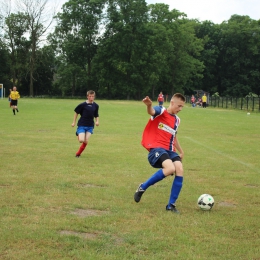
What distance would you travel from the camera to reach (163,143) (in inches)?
267

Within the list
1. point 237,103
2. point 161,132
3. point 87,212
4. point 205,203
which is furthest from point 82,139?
point 237,103

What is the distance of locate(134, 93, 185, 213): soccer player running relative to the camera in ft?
21.4

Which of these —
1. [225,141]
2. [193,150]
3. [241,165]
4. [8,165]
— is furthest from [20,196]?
[225,141]

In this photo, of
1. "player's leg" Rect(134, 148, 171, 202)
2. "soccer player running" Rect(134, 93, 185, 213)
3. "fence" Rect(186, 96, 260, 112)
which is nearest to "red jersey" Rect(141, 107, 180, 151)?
"soccer player running" Rect(134, 93, 185, 213)

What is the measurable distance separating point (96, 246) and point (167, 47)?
3011 inches

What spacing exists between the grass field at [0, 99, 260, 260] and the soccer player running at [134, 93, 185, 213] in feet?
1.37

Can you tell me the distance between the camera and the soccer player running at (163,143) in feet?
21.4

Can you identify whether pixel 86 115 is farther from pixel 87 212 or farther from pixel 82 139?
pixel 87 212

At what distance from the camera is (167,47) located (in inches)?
3110

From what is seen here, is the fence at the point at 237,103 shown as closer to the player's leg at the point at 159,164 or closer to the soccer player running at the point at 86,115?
the soccer player running at the point at 86,115

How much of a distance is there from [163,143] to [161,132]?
18 cm

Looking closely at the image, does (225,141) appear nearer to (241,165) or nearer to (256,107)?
(241,165)

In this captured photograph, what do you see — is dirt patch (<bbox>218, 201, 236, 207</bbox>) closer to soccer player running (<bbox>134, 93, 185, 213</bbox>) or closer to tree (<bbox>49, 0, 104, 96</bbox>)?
soccer player running (<bbox>134, 93, 185, 213</bbox>)

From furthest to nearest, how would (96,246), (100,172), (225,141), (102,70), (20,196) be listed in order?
(102,70)
(225,141)
(100,172)
(20,196)
(96,246)
